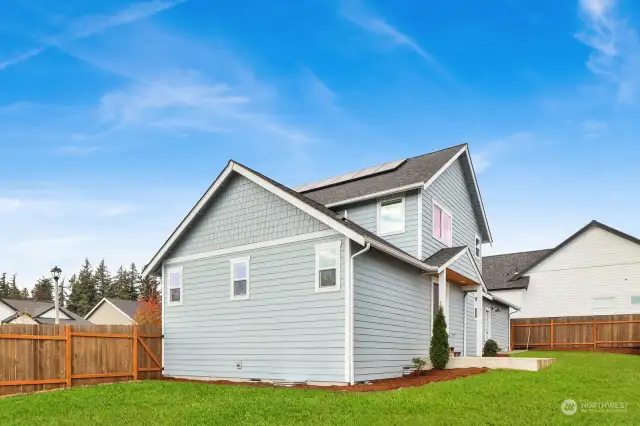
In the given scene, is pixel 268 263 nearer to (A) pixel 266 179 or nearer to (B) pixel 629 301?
(A) pixel 266 179

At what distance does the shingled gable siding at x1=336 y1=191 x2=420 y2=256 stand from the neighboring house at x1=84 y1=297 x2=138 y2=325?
1614 inches

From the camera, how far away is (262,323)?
51.5 feet

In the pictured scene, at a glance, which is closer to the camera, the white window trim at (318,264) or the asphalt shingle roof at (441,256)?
the white window trim at (318,264)

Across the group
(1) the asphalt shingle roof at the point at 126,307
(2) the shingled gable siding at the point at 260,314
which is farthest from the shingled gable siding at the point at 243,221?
(1) the asphalt shingle roof at the point at 126,307

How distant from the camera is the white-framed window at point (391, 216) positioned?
59.2ft

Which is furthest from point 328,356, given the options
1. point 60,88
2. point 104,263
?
point 104,263

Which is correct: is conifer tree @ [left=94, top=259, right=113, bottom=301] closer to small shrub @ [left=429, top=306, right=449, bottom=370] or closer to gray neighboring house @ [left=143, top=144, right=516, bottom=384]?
gray neighboring house @ [left=143, top=144, right=516, bottom=384]

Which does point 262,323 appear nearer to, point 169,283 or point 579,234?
point 169,283

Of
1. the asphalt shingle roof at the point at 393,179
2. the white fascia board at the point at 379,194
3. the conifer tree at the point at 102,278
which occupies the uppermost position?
the asphalt shingle roof at the point at 393,179

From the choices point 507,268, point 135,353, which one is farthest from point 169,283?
point 507,268

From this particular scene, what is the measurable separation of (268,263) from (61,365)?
664 centimetres

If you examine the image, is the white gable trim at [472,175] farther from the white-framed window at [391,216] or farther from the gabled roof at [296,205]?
the gabled roof at [296,205]

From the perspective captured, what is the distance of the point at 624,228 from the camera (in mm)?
30516

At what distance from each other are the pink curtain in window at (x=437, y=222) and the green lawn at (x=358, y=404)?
6.03 meters
